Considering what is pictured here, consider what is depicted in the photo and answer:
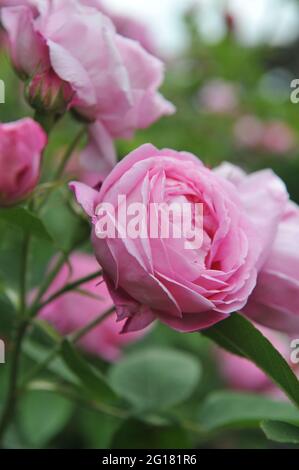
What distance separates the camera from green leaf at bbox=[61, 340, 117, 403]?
25.4 inches

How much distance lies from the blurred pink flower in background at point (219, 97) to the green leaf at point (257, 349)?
4.03ft

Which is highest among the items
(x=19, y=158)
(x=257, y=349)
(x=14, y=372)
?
(x=19, y=158)

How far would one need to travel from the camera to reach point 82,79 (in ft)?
1.92

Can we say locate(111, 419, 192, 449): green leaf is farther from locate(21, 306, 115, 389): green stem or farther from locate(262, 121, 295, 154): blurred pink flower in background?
locate(262, 121, 295, 154): blurred pink flower in background

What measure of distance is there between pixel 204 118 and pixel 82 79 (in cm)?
110

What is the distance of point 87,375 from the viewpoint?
67 cm

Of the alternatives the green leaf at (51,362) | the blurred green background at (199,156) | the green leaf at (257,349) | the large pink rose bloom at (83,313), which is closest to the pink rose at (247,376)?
the blurred green background at (199,156)

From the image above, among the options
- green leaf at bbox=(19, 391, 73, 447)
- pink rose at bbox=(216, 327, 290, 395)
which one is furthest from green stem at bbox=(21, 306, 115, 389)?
pink rose at bbox=(216, 327, 290, 395)

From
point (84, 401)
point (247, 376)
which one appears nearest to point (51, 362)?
point (84, 401)

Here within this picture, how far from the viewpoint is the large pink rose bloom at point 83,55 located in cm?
59

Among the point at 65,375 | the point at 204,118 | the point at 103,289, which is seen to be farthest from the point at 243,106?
the point at 65,375

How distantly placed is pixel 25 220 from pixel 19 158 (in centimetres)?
6

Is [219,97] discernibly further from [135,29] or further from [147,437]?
[147,437]
